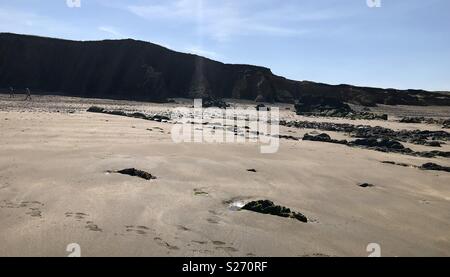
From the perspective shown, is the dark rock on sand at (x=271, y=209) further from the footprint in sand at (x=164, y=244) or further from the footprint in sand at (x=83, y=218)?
the footprint in sand at (x=83, y=218)

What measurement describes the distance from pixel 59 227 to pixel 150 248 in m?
0.90

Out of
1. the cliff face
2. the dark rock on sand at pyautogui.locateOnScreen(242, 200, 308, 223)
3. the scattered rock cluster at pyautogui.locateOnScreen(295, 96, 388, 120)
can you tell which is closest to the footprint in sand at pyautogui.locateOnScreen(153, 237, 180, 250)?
the dark rock on sand at pyautogui.locateOnScreen(242, 200, 308, 223)

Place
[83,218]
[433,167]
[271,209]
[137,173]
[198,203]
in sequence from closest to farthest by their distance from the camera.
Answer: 1. [83,218]
2. [271,209]
3. [198,203]
4. [137,173]
5. [433,167]

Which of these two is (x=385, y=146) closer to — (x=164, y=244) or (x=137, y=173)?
(x=137, y=173)

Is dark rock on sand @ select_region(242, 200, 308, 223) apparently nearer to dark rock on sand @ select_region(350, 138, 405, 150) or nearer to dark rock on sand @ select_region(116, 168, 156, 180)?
dark rock on sand @ select_region(116, 168, 156, 180)

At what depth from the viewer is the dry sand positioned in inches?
161

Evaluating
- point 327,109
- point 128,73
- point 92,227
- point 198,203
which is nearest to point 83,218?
point 92,227

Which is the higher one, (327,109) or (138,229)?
(327,109)

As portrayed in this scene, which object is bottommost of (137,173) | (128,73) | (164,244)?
(164,244)

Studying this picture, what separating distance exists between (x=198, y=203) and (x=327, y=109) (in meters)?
30.8

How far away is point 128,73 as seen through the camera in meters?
48.9

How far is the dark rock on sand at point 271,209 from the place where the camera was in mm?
5137

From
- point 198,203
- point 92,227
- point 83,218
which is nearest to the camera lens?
point 92,227

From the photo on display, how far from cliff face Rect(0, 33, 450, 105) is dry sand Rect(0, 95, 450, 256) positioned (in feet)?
127
